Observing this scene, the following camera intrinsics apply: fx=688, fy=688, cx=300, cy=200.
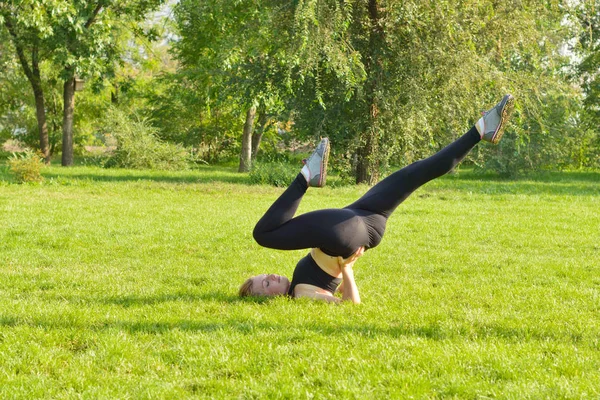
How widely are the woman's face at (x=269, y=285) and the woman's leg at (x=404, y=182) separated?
1071 millimetres

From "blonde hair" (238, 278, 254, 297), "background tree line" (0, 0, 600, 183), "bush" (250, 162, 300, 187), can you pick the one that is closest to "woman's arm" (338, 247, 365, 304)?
"blonde hair" (238, 278, 254, 297)

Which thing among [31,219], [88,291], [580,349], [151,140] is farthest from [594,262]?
[151,140]

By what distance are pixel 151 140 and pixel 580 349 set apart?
934 inches

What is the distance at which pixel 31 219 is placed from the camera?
12391 mm

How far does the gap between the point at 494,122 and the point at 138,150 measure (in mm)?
21384

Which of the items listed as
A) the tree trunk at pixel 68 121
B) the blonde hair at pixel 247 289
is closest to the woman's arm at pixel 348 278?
the blonde hair at pixel 247 289

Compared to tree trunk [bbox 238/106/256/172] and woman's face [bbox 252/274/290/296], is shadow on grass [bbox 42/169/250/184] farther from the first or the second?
woman's face [bbox 252/274/290/296]

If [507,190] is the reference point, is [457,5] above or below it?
above

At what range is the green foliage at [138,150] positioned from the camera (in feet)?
87.9

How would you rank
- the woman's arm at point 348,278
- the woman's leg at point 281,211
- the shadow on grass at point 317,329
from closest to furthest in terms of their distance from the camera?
the shadow on grass at point 317,329
the woman's leg at point 281,211
the woman's arm at point 348,278

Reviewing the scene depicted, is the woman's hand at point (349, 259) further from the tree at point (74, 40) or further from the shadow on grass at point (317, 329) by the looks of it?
the tree at point (74, 40)

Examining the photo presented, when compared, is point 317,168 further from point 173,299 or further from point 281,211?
point 173,299

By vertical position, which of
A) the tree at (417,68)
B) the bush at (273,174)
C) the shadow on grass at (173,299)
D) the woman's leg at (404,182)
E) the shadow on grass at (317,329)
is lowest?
the shadow on grass at (173,299)

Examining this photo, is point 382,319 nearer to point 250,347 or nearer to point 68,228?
point 250,347
